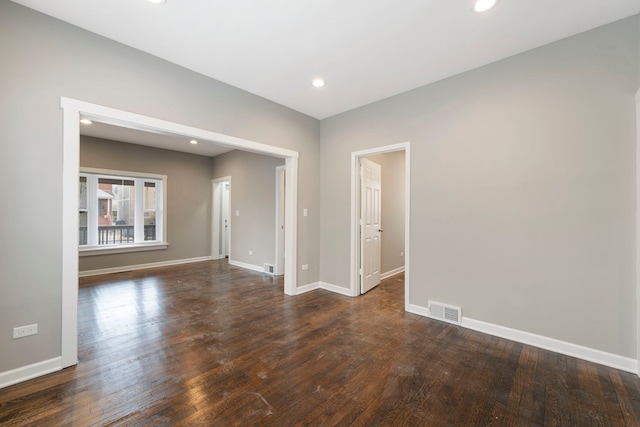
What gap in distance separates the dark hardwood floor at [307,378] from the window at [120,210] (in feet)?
10.0

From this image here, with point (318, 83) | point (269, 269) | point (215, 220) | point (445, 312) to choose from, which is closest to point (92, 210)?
point (215, 220)

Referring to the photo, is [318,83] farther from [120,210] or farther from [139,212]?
[120,210]

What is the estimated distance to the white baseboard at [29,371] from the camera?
2.01 metres

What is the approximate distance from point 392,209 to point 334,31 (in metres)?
3.77

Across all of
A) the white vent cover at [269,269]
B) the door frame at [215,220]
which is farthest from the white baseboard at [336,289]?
the door frame at [215,220]

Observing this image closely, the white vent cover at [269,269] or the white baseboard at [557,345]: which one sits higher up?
the white vent cover at [269,269]

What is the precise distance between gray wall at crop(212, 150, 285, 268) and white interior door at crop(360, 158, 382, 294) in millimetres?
1984

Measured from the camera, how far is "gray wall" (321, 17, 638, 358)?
7.53 feet

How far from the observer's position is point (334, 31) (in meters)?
2.43

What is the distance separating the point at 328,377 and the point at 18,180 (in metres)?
2.95

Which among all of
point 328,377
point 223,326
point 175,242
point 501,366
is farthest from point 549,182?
point 175,242

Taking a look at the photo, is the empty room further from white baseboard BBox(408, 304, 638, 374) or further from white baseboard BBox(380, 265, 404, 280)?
white baseboard BBox(380, 265, 404, 280)

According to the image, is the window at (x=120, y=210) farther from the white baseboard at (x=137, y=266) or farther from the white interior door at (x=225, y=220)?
the white interior door at (x=225, y=220)

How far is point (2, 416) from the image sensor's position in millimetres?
1690
